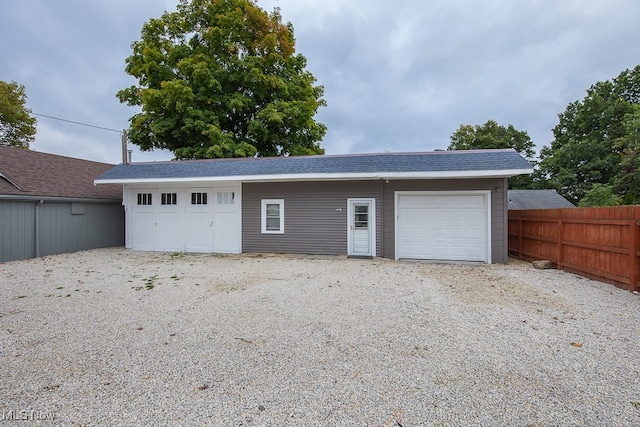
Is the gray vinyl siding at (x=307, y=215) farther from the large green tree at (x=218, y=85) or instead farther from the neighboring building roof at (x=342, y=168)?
the large green tree at (x=218, y=85)

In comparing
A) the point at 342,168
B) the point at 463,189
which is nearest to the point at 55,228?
the point at 342,168

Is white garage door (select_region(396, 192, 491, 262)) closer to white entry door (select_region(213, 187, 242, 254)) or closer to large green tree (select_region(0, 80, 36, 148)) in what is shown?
white entry door (select_region(213, 187, 242, 254))

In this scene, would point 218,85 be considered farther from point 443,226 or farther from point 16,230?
point 443,226

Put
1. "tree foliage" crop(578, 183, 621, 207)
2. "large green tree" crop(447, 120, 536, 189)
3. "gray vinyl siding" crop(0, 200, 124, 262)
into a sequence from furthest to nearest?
"large green tree" crop(447, 120, 536, 189)
"tree foliage" crop(578, 183, 621, 207)
"gray vinyl siding" crop(0, 200, 124, 262)

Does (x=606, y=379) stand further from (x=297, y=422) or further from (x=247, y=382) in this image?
(x=247, y=382)

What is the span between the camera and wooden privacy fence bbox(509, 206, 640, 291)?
5480 mm

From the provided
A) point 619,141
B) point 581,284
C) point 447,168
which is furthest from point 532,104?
point 581,284

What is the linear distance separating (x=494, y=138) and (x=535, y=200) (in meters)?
13.0

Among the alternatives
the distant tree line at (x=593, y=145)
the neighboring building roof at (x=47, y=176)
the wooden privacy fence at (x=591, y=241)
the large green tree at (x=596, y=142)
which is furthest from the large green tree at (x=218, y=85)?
the large green tree at (x=596, y=142)

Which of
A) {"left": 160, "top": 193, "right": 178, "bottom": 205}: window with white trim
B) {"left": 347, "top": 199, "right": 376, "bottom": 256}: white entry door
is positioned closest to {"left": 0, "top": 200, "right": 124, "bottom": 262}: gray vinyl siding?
{"left": 160, "top": 193, "right": 178, "bottom": 205}: window with white trim

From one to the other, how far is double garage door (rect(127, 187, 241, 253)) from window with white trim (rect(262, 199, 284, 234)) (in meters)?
0.93

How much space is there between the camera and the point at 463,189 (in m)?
8.81

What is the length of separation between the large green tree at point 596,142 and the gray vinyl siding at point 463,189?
1873 cm

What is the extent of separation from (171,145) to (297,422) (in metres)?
18.4
